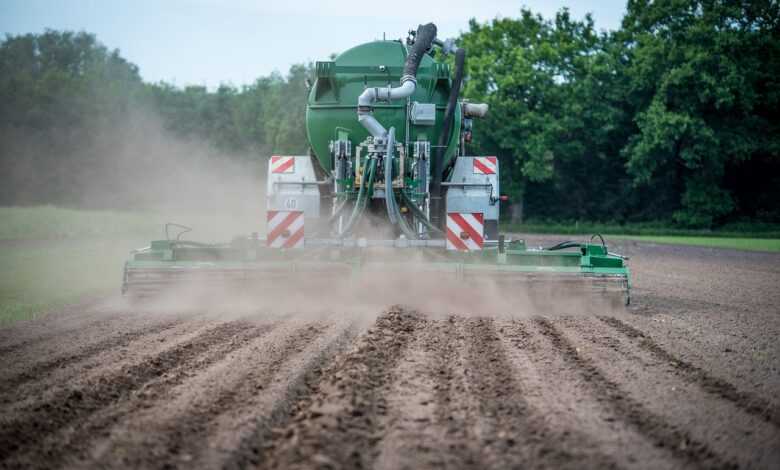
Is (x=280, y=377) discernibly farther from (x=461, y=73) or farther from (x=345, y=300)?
(x=461, y=73)

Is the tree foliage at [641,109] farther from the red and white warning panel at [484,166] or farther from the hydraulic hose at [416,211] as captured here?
the hydraulic hose at [416,211]

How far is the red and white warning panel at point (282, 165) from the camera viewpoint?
9.99 m

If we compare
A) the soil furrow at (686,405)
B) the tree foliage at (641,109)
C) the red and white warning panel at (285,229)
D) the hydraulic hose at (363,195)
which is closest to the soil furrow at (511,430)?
the soil furrow at (686,405)

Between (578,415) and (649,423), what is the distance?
417mm

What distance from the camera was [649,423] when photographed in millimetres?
4379

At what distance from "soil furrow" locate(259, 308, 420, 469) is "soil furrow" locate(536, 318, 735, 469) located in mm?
1510

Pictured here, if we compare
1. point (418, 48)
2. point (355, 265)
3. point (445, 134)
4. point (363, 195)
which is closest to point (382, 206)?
point (363, 195)

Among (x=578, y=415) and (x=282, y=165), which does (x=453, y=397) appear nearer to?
(x=578, y=415)

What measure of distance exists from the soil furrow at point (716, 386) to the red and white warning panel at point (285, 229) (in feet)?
13.8

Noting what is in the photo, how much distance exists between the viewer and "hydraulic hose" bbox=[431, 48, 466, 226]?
31.1 ft

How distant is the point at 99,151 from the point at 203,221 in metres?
21.1

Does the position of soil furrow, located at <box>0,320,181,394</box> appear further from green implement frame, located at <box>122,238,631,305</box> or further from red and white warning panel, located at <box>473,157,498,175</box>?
red and white warning panel, located at <box>473,157,498,175</box>

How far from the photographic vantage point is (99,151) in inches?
1881

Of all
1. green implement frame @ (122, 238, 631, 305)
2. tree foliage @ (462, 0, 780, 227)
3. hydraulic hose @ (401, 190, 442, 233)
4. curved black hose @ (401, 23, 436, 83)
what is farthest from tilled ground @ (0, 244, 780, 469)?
tree foliage @ (462, 0, 780, 227)
